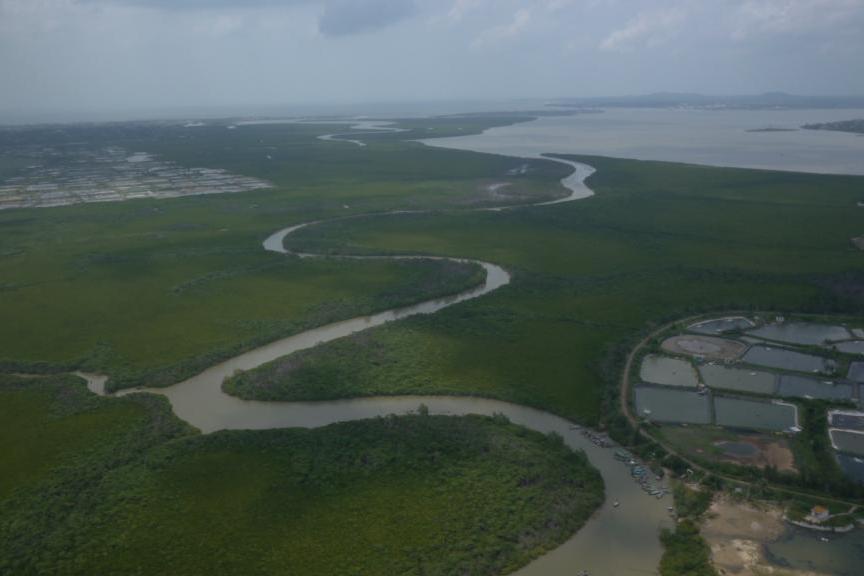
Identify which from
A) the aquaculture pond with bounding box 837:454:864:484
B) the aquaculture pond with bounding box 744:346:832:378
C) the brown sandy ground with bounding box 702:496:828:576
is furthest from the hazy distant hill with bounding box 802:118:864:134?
the brown sandy ground with bounding box 702:496:828:576

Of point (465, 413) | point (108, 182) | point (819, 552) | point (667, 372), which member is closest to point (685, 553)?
point (819, 552)

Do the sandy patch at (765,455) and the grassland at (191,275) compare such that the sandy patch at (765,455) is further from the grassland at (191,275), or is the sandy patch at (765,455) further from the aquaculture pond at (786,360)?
the grassland at (191,275)

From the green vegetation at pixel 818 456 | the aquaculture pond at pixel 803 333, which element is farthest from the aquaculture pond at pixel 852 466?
the aquaculture pond at pixel 803 333

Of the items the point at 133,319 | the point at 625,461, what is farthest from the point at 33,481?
the point at 625,461

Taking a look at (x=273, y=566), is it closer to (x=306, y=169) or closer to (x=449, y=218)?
(x=449, y=218)

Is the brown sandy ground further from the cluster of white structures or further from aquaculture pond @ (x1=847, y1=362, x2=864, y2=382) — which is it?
A: the cluster of white structures

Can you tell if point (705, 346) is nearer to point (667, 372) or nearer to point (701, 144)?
point (667, 372)
